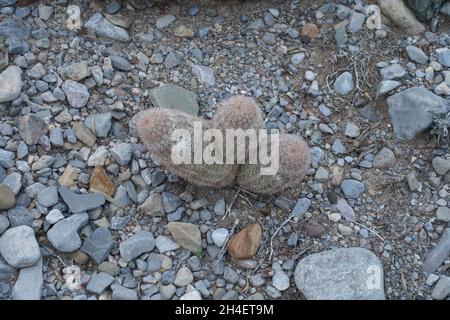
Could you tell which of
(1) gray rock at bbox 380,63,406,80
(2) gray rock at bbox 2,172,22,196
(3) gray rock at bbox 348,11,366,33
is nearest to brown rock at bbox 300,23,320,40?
(3) gray rock at bbox 348,11,366,33

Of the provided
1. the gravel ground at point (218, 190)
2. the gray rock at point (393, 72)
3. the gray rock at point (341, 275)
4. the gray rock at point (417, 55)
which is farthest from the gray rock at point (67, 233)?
the gray rock at point (417, 55)

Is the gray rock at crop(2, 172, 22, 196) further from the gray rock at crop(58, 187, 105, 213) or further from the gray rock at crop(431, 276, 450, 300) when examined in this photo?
the gray rock at crop(431, 276, 450, 300)

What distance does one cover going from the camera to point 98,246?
3.11 m

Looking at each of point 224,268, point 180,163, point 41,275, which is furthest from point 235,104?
point 41,275

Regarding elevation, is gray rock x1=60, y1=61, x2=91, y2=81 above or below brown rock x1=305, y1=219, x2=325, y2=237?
above

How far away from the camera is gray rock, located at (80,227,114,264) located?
10.1ft

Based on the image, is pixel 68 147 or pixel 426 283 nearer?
pixel 426 283

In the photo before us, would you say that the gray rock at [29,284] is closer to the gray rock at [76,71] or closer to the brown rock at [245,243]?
the brown rock at [245,243]

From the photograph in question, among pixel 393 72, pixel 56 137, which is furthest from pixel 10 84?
pixel 393 72

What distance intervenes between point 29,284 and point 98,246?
1.17ft

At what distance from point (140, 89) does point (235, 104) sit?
834 millimetres

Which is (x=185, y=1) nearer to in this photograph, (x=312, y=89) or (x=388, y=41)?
(x=312, y=89)

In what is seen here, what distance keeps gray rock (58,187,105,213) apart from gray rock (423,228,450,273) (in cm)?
163

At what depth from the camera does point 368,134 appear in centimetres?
359
